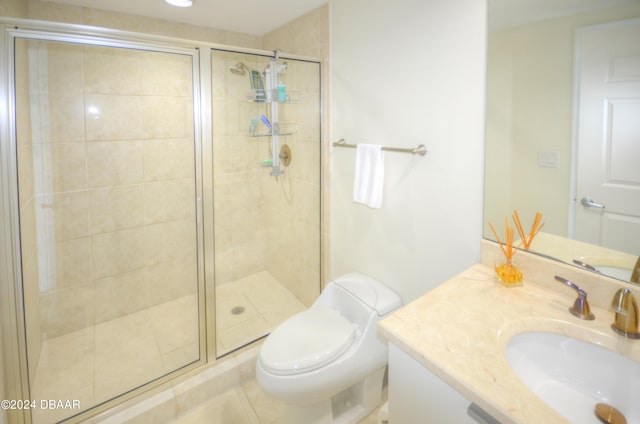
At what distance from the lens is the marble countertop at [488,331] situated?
71cm

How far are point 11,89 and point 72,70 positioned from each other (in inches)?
31.0

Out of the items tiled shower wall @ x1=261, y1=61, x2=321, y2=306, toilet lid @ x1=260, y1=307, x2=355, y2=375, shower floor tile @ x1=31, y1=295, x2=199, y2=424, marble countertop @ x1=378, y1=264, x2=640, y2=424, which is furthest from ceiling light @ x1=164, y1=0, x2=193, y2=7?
marble countertop @ x1=378, y1=264, x2=640, y2=424

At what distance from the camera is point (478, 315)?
1.02m

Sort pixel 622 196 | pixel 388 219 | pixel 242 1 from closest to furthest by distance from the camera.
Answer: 1. pixel 622 196
2. pixel 388 219
3. pixel 242 1

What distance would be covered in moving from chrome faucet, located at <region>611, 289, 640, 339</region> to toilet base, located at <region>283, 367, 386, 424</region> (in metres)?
1.08

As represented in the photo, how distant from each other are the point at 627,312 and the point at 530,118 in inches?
27.1

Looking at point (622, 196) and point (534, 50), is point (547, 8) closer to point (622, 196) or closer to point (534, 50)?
point (534, 50)

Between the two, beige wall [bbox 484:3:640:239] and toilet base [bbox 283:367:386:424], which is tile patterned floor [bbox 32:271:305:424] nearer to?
toilet base [bbox 283:367:386:424]

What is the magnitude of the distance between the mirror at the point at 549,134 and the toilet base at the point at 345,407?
99 cm

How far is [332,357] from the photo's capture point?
1.49 metres

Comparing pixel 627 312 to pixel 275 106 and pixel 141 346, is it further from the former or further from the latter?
pixel 141 346

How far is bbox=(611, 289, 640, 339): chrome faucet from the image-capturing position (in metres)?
0.90

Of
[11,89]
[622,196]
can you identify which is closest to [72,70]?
[11,89]

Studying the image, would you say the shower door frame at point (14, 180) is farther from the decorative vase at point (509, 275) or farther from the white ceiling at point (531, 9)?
the decorative vase at point (509, 275)
